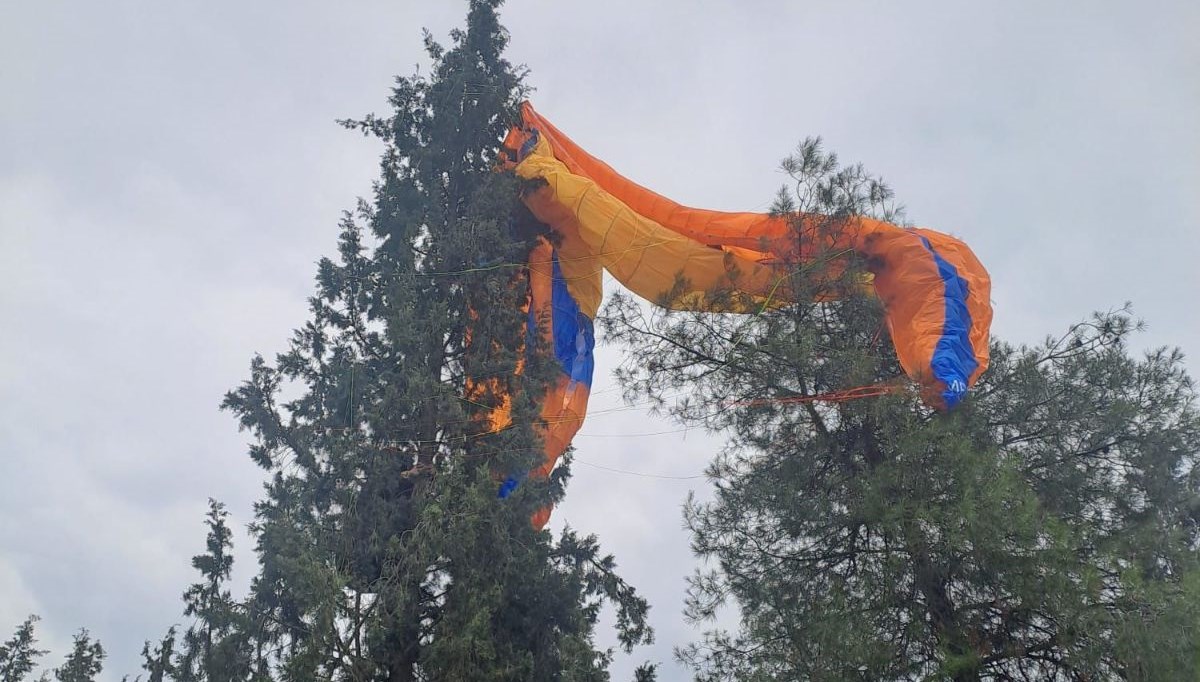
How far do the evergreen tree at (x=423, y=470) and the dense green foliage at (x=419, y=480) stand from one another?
2cm

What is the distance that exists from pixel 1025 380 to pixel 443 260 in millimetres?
6492

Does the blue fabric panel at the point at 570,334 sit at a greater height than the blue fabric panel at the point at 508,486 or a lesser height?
greater

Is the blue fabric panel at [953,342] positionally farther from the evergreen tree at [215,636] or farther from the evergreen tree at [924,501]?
the evergreen tree at [215,636]

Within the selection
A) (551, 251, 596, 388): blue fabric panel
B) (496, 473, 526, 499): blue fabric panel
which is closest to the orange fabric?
(551, 251, 596, 388): blue fabric panel

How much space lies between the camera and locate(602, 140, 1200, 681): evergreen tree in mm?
6625

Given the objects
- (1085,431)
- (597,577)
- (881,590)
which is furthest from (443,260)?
(1085,431)

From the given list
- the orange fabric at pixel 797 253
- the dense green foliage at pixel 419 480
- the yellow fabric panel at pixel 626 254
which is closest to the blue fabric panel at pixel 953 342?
the orange fabric at pixel 797 253

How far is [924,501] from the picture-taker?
7023 millimetres

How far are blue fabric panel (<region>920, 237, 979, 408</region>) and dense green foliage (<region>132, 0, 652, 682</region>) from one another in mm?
4187

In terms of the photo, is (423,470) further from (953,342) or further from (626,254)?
(953,342)

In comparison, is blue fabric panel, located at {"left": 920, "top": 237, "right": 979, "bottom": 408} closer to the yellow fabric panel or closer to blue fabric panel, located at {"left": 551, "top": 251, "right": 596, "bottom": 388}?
the yellow fabric panel

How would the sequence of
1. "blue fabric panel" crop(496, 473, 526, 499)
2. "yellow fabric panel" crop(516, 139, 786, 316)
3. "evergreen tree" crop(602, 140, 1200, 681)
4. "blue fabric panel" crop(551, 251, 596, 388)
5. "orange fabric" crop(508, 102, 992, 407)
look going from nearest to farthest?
"evergreen tree" crop(602, 140, 1200, 681) < "orange fabric" crop(508, 102, 992, 407) < "yellow fabric panel" crop(516, 139, 786, 316) < "blue fabric panel" crop(496, 473, 526, 499) < "blue fabric panel" crop(551, 251, 596, 388)

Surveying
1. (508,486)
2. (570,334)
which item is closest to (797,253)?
(570,334)

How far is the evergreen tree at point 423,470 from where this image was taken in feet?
26.3
